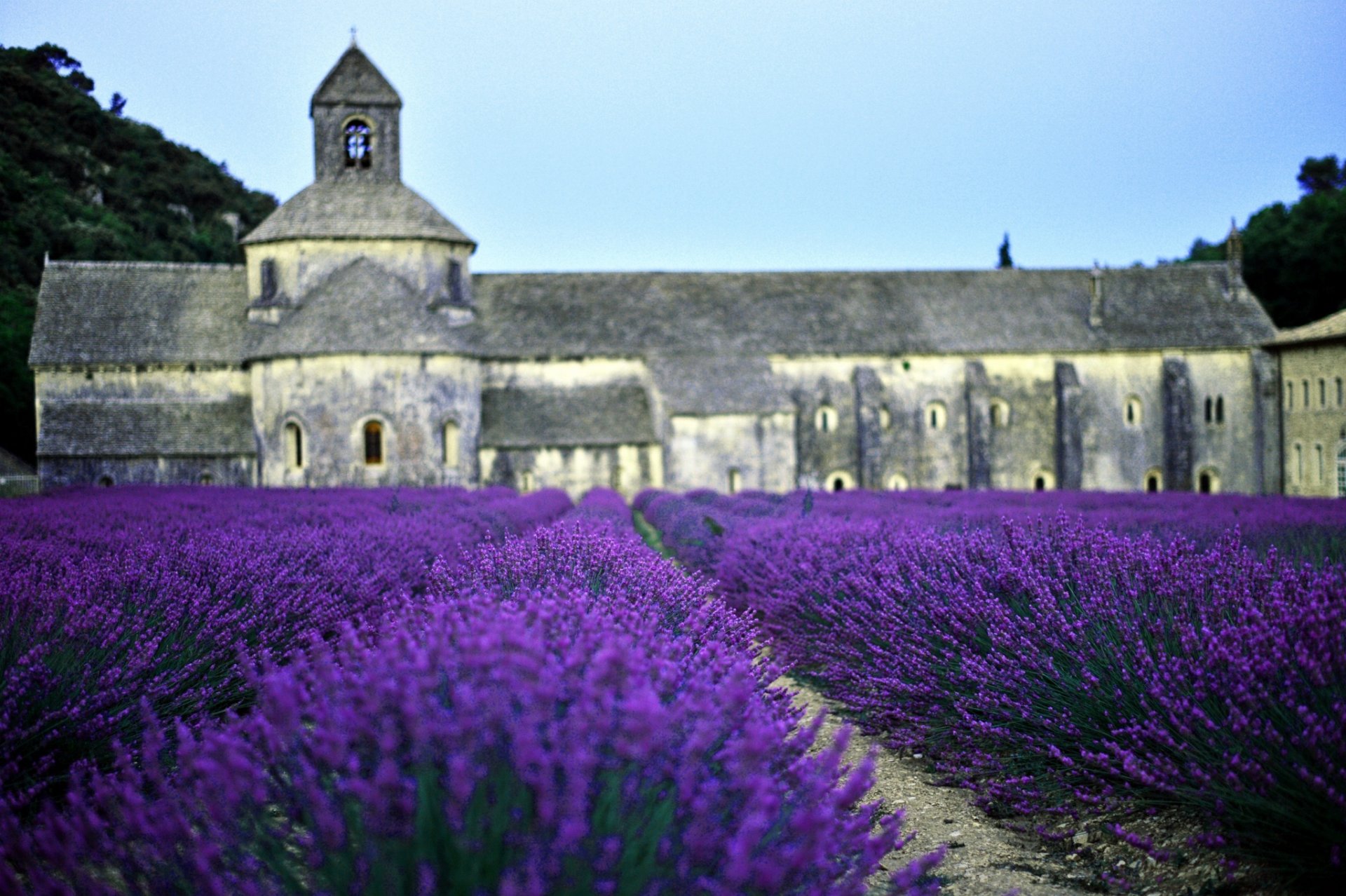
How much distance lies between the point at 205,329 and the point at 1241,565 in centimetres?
3531

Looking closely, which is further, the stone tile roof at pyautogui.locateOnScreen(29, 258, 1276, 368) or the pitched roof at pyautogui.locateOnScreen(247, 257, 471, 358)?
the stone tile roof at pyautogui.locateOnScreen(29, 258, 1276, 368)

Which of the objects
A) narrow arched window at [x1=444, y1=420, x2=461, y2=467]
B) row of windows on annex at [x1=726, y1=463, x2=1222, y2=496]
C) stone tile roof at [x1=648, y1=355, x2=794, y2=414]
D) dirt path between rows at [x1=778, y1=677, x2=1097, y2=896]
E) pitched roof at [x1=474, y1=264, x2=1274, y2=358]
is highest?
pitched roof at [x1=474, y1=264, x2=1274, y2=358]

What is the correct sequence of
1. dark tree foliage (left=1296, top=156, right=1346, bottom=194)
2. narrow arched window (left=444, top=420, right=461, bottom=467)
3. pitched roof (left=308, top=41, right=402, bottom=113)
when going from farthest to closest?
1. dark tree foliage (left=1296, top=156, right=1346, bottom=194)
2. pitched roof (left=308, top=41, right=402, bottom=113)
3. narrow arched window (left=444, top=420, right=461, bottom=467)

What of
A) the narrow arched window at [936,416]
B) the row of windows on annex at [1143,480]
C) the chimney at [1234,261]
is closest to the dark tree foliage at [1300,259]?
the chimney at [1234,261]

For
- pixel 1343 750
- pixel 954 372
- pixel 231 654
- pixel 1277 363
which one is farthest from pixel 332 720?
pixel 1277 363

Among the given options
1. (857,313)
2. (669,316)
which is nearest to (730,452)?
(669,316)

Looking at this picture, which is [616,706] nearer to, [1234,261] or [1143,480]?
[1143,480]

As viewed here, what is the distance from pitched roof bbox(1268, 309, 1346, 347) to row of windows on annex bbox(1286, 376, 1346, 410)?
1.31 meters

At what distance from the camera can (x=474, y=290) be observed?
39.1 metres

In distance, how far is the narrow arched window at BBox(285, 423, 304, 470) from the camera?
33000 mm

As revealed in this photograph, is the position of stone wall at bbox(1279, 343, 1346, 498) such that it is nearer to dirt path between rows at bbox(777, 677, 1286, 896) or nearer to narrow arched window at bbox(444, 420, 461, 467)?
narrow arched window at bbox(444, 420, 461, 467)

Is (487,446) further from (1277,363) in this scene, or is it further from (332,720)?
(332,720)

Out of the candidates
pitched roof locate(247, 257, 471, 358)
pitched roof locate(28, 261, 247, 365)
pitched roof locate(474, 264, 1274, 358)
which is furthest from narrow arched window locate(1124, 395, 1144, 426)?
pitched roof locate(28, 261, 247, 365)

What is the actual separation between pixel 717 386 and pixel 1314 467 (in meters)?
19.5
